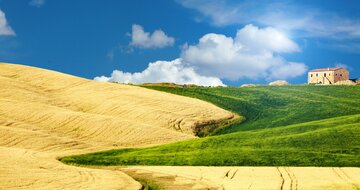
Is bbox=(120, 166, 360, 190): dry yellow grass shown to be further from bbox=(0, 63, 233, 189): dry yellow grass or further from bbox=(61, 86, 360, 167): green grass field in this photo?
bbox=(61, 86, 360, 167): green grass field

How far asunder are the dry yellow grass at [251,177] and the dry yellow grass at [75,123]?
351 cm

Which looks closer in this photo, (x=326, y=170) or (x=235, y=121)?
(x=326, y=170)

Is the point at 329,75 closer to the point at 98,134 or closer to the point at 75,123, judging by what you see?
the point at 75,123

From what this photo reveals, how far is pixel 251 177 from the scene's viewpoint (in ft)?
133

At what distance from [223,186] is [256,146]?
835 inches

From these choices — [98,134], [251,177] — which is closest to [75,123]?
[98,134]

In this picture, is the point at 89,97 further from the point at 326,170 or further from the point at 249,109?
the point at 326,170

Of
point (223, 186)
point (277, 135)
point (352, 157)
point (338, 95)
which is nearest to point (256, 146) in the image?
point (277, 135)

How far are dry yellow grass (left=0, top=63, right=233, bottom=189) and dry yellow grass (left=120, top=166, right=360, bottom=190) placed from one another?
3513 mm

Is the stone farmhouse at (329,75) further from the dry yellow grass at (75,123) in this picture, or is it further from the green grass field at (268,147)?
the dry yellow grass at (75,123)

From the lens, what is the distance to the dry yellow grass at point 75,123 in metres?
37.7

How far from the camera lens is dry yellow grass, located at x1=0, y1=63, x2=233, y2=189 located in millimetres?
37688

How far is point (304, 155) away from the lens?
2013 inches

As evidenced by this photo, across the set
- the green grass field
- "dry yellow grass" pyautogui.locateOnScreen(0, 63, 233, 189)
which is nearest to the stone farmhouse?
the green grass field
